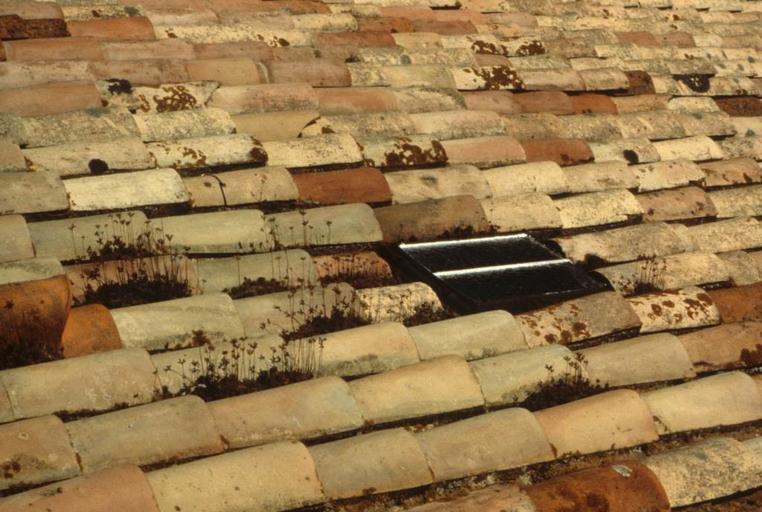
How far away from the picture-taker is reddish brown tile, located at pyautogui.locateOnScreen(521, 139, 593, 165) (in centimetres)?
736

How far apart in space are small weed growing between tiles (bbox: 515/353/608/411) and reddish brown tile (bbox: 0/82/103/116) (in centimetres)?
259

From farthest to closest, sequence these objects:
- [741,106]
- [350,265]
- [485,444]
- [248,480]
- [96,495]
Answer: [741,106]
[350,265]
[485,444]
[248,480]
[96,495]

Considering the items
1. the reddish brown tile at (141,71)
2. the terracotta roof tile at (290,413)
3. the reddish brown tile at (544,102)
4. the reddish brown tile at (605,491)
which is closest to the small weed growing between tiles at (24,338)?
the terracotta roof tile at (290,413)

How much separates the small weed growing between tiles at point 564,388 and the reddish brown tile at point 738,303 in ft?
3.75

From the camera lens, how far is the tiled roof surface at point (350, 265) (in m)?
4.57

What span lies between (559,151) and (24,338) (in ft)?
12.0

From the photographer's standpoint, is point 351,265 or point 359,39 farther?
point 359,39

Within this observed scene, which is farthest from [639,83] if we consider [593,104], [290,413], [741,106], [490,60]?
[290,413]

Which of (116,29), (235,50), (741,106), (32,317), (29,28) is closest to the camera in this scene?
(32,317)

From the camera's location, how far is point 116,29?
7273mm

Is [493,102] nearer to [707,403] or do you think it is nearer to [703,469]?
[707,403]

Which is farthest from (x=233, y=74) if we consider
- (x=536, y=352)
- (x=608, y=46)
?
(x=608, y=46)

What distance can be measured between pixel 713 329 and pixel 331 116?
225 centimetres

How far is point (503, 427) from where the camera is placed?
497 centimetres
